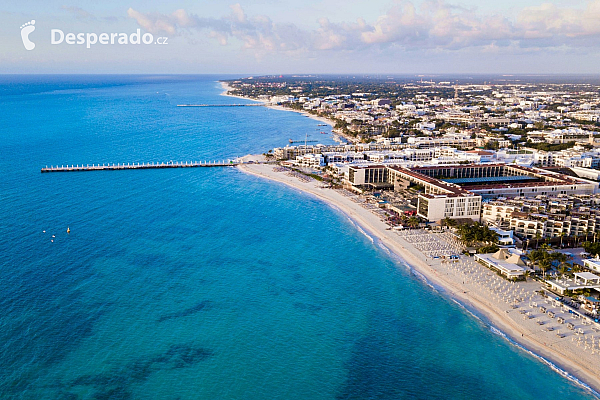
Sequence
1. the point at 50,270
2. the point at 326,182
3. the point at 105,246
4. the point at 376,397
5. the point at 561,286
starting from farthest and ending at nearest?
the point at 326,182 → the point at 105,246 → the point at 50,270 → the point at 561,286 → the point at 376,397

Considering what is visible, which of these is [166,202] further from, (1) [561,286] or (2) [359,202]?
(1) [561,286]

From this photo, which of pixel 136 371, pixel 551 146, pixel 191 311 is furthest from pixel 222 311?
pixel 551 146

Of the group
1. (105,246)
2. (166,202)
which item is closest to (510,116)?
(166,202)

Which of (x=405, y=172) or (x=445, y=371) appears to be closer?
(x=445, y=371)

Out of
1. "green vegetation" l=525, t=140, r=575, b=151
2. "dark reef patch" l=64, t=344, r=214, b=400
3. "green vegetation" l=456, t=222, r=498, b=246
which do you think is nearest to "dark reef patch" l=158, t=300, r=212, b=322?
"dark reef patch" l=64, t=344, r=214, b=400

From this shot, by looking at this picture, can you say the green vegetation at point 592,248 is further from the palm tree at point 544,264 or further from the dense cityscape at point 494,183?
the palm tree at point 544,264

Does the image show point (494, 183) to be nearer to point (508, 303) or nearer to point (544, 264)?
point (544, 264)
